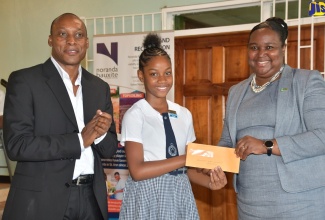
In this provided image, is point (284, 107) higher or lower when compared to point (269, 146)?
higher

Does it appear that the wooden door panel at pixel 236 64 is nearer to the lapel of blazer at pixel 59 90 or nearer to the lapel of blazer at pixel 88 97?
the lapel of blazer at pixel 88 97

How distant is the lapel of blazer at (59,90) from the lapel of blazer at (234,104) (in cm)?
89

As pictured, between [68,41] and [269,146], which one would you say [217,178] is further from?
[68,41]

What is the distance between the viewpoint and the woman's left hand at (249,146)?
7.47 ft

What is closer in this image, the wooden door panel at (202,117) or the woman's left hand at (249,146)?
the woman's left hand at (249,146)

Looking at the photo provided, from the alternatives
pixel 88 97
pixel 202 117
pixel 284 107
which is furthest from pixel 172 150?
pixel 202 117

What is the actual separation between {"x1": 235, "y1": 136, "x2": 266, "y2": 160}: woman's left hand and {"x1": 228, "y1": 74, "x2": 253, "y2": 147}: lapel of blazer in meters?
0.18

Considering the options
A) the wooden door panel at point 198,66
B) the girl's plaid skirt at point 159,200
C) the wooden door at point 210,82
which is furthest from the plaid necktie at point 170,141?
the wooden door panel at point 198,66

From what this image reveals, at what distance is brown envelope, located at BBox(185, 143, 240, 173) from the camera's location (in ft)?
7.93

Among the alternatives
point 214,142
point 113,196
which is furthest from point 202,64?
point 113,196

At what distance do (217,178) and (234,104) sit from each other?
447mm

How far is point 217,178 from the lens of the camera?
2.54 m

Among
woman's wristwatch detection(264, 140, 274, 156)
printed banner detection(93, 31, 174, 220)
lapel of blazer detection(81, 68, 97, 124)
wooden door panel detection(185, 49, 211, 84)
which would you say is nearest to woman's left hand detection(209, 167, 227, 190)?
woman's wristwatch detection(264, 140, 274, 156)

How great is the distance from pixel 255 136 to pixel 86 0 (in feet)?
15.2
